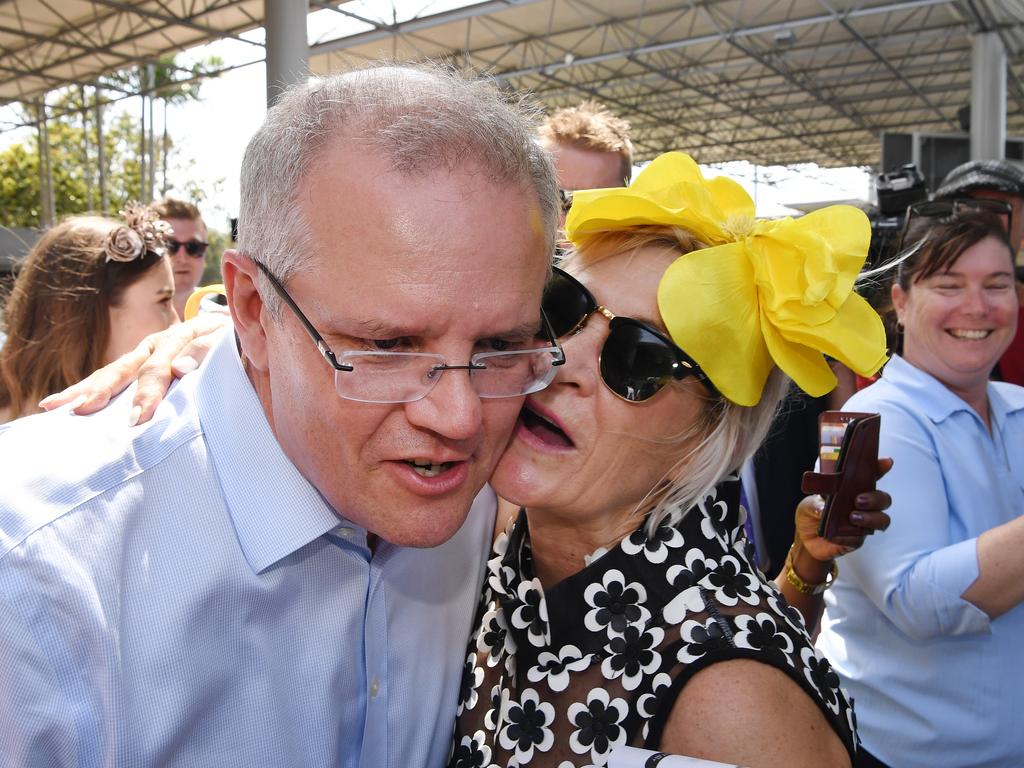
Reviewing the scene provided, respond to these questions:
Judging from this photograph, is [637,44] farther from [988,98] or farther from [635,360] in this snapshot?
[635,360]

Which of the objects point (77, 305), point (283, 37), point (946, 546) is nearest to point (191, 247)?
point (77, 305)

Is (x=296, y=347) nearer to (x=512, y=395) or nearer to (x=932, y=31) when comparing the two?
(x=512, y=395)

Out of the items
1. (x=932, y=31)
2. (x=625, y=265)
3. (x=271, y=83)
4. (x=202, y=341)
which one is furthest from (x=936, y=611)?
(x=932, y=31)

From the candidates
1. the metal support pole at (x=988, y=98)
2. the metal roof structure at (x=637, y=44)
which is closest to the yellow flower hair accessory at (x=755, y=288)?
the metal roof structure at (x=637, y=44)

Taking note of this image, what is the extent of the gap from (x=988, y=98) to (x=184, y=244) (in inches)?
515

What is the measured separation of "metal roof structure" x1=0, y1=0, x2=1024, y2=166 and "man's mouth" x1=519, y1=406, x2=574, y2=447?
12.1 meters

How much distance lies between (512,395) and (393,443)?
23 cm

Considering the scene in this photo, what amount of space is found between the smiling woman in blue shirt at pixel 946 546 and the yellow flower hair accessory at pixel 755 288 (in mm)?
905

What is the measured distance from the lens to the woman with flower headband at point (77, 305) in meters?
3.36

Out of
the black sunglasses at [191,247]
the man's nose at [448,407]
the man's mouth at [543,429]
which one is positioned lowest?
the man's mouth at [543,429]

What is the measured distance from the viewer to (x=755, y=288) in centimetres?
163

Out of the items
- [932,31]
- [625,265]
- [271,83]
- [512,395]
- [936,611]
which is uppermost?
[932,31]

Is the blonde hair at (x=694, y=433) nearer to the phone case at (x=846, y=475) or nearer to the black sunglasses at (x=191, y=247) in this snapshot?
the phone case at (x=846, y=475)

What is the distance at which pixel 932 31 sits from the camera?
51.3 feet
